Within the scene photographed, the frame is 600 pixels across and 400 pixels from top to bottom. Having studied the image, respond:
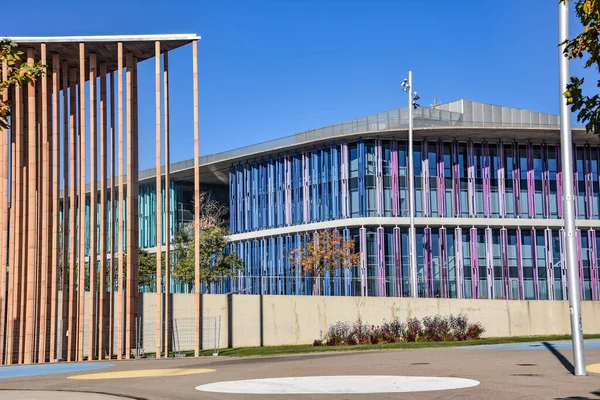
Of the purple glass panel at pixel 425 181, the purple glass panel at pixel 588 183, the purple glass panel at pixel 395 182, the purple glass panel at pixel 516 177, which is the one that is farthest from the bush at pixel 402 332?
the purple glass panel at pixel 588 183

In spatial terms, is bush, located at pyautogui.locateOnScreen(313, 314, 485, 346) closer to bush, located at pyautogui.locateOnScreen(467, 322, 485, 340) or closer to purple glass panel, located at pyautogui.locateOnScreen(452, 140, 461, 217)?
bush, located at pyautogui.locateOnScreen(467, 322, 485, 340)

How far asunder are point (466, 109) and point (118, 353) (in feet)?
147

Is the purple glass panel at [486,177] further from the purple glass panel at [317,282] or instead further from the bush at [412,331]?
the bush at [412,331]

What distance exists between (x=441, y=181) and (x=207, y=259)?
17.6 meters

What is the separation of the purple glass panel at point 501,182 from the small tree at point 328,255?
11341 mm

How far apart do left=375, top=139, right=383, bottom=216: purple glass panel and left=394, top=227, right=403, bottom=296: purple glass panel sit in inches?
78.7

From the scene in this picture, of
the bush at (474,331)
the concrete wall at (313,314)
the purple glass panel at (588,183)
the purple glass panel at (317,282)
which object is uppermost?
the purple glass panel at (588,183)

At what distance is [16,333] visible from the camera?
100 feet

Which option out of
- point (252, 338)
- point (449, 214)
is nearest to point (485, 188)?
point (449, 214)

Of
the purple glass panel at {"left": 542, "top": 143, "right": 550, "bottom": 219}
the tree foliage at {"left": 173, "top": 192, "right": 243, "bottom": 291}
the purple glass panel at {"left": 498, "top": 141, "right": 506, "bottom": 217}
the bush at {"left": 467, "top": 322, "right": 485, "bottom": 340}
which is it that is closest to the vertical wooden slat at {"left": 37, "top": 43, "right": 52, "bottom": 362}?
the bush at {"left": 467, "top": 322, "right": 485, "bottom": 340}

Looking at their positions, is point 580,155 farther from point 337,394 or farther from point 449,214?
point 337,394

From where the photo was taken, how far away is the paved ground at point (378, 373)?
15055 millimetres

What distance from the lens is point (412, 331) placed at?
124 feet

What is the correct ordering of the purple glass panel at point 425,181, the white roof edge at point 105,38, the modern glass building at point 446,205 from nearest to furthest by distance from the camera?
the white roof edge at point 105,38, the modern glass building at point 446,205, the purple glass panel at point 425,181
